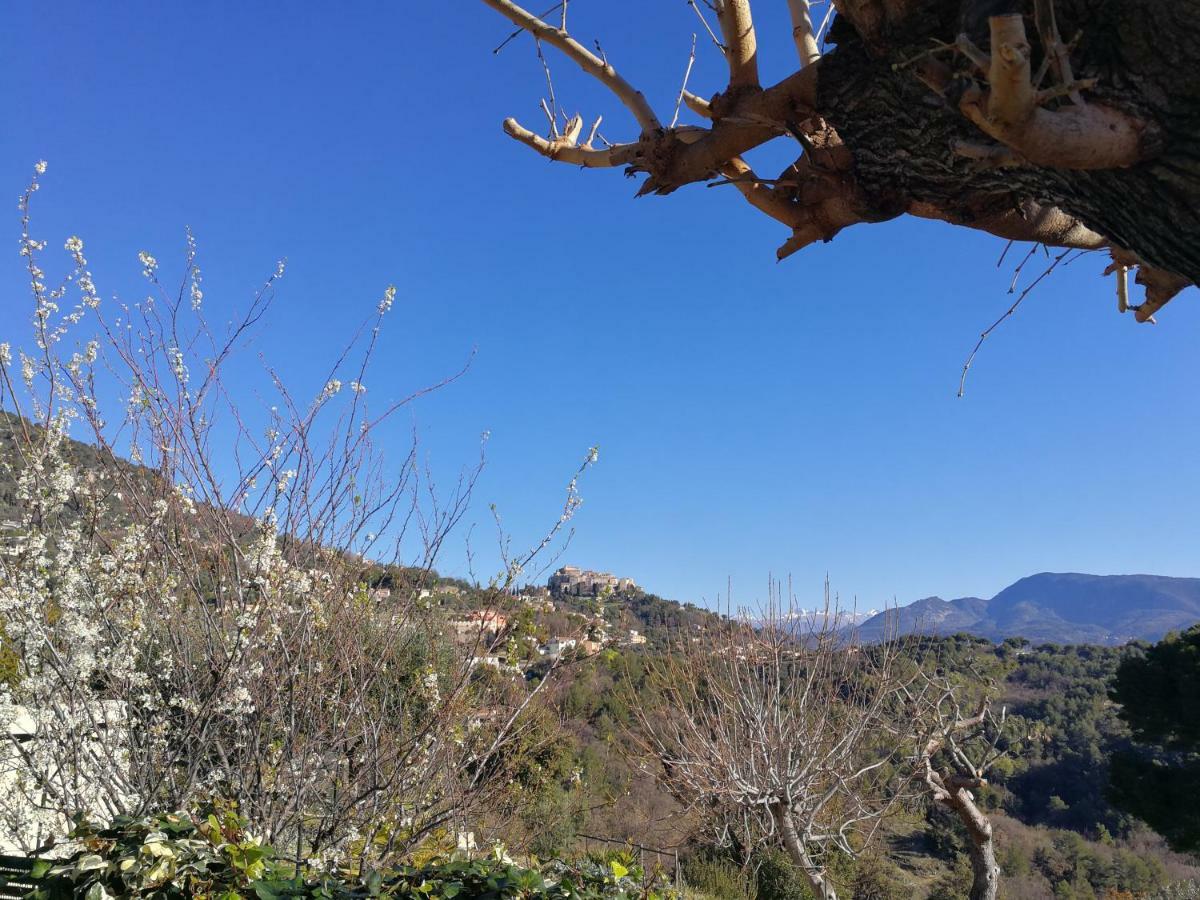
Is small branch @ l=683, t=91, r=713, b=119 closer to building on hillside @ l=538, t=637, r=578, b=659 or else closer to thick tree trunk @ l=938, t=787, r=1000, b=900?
building on hillside @ l=538, t=637, r=578, b=659

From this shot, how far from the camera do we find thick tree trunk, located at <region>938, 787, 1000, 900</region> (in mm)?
6234

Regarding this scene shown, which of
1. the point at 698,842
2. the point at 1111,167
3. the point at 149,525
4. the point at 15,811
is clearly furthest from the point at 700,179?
the point at 698,842

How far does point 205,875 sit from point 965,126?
2424 mm

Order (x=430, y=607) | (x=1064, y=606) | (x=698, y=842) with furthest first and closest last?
1. (x=1064, y=606)
2. (x=698, y=842)
3. (x=430, y=607)

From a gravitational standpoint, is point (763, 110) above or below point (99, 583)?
above

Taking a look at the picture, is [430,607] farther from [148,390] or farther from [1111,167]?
[1111,167]

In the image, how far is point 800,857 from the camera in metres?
5.72

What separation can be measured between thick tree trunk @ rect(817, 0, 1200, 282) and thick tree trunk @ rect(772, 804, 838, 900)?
213 inches

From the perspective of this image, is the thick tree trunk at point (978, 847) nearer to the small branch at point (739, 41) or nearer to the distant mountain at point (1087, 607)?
the small branch at point (739, 41)

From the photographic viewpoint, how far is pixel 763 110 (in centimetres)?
201

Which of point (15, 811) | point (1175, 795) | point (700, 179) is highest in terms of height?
point (700, 179)

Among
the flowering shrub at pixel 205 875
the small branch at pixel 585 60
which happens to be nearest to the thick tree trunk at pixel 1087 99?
the small branch at pixel 585 60

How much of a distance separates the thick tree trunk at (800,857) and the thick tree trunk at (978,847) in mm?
1488

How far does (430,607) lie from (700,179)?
2.66 meters
